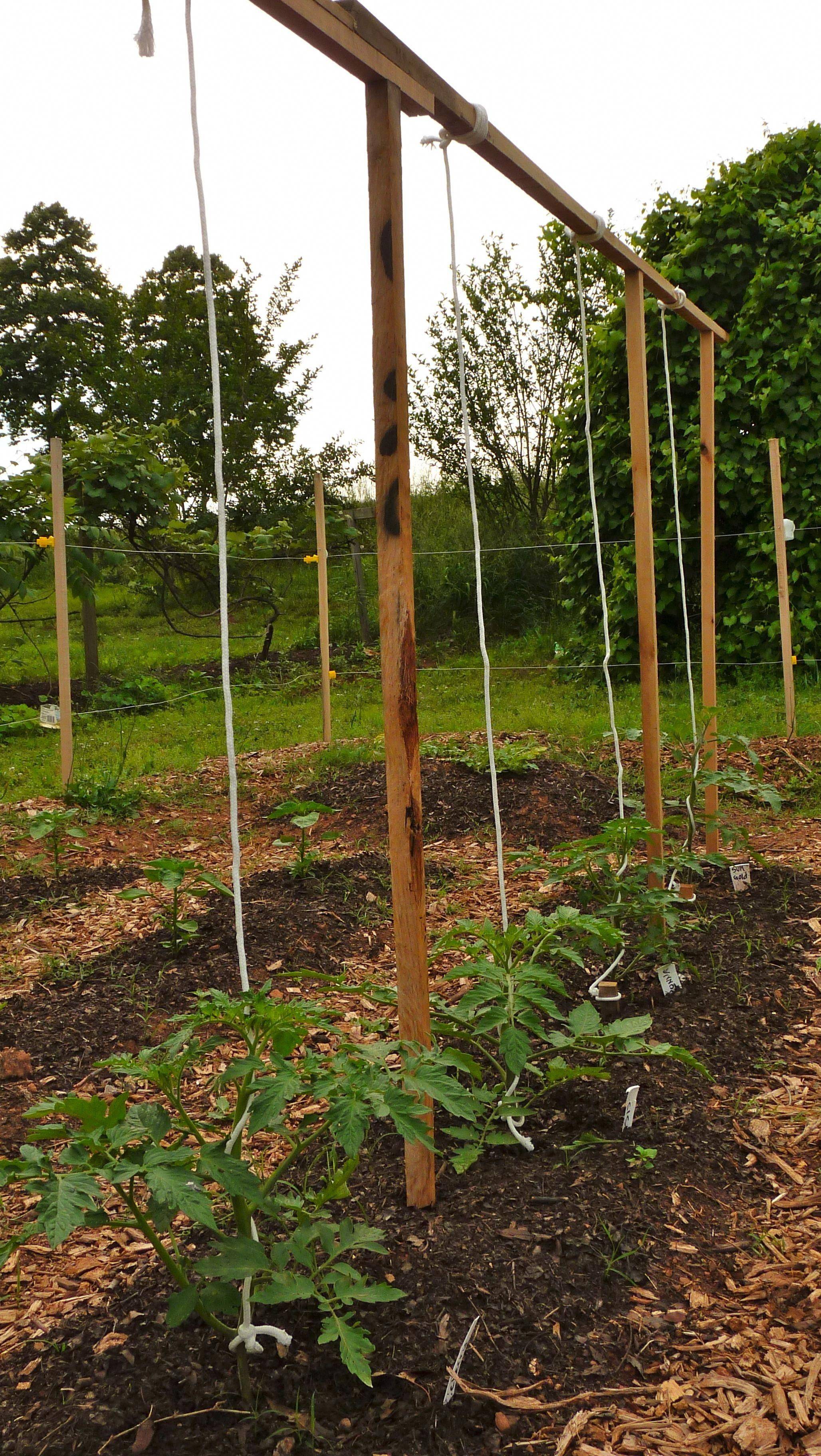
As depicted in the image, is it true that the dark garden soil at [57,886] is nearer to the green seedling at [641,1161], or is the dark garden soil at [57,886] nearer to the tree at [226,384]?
the green seedling at [641,1161]

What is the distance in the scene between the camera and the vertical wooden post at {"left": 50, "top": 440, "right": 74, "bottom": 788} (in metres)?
5.80

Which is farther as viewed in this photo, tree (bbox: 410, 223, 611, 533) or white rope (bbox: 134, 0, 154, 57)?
tree (bbox: 410, 223, 611, 533)

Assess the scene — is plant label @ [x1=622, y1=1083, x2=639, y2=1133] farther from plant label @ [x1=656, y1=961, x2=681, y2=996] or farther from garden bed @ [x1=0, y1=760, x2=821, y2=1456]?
plant label @ [x1=656, y1=961, x2=681, y2=996]

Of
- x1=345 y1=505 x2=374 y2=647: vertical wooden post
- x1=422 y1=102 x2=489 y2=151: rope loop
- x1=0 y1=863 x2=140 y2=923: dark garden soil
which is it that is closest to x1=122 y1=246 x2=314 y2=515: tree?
x1=345 y1=505 x2=374 y2=647: vertical wooden post

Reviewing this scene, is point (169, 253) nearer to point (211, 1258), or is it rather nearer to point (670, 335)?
point (670, 335)

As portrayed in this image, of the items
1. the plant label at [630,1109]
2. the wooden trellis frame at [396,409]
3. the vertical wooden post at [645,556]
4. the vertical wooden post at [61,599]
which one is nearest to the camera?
the wooden trellis frame at [396,409]

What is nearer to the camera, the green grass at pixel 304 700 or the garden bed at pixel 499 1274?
the garden bed at pixel 499 1274

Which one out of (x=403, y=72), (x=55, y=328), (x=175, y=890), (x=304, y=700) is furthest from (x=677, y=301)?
(x=55, y=328)

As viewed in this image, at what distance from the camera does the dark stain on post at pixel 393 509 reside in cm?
190

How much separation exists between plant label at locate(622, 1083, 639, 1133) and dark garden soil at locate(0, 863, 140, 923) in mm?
2735

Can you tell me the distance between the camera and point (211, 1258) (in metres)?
1.52

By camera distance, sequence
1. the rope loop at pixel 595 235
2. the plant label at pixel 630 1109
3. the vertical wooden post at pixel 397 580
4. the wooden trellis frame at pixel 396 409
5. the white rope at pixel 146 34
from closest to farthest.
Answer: the white rope at pixel 146 34, the wooden trellis frame at pixel 396 409, the vertical wooden post at pixel 397 580, the plant label at pixel 630 1109, the rope loop at pixel 595 235

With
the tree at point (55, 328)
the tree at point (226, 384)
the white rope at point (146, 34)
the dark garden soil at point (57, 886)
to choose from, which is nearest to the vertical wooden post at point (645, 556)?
the white rope at point (146, 34)

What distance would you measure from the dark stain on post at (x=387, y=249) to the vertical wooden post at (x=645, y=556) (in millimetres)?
1657
